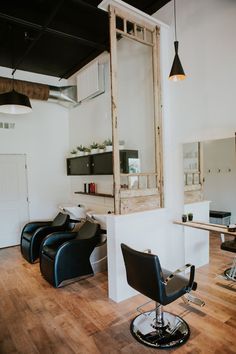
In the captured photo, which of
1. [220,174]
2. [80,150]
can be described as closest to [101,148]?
[80,150]

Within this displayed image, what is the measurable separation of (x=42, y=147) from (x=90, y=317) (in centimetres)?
405

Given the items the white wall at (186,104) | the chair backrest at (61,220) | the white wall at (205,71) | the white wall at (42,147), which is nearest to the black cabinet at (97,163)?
the white wall at (42,147)

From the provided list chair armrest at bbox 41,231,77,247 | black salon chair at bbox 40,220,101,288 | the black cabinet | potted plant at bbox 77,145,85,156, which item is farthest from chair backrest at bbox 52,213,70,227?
potted plant at bbox 77,145,85,156

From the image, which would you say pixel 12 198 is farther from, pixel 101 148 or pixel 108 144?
pixel 108 144

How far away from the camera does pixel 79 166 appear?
17.2 feet

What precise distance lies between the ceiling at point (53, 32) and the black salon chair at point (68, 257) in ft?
10.2

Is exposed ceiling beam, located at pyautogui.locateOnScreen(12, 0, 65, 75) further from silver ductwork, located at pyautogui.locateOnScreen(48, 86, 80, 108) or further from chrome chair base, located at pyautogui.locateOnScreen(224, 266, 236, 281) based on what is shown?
chrome chair base, located at pyautogui.locateOnScreen(224, 266, 236, 281)

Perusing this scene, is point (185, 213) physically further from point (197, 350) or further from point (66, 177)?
point (66, 177)

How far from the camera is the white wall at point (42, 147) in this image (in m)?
5.32

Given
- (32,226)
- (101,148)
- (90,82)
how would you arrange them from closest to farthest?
(101,148)
(32,226)
(90,82)

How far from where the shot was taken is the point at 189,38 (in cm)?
310

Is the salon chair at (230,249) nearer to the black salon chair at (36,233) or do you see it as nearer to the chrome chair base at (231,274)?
the chrome chair base at (231,274)

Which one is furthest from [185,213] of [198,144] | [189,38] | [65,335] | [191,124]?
[189,38]

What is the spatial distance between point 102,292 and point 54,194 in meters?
3.20
